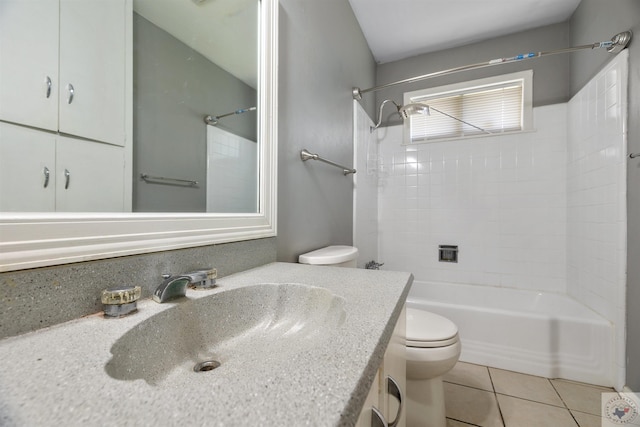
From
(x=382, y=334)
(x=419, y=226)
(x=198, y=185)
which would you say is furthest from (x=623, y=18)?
(x=198, y=185)

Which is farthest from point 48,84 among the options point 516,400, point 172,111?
point 516,400

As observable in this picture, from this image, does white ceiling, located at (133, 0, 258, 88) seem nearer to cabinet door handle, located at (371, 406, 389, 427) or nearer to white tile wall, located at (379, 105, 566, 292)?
cabinet door handle, located at (371, 406, 389, 427)

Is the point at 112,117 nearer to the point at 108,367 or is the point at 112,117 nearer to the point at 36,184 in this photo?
the point at 36,184

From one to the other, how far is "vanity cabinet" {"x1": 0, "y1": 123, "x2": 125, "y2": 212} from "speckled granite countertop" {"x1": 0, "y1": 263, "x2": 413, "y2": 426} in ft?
0.83

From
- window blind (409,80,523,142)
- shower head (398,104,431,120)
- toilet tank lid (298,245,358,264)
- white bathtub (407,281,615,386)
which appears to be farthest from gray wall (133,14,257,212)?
window blind (409,80,523,142)

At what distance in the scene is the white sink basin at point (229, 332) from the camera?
0.46 meters

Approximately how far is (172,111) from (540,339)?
2212mm

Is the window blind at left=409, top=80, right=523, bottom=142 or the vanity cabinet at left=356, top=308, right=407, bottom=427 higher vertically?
the window blind at left=409, top=80, right=523, bottom=142

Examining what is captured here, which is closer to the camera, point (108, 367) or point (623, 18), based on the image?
point (108, 367)

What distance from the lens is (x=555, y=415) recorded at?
1.27 m

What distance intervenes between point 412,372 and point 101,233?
1.19 metres

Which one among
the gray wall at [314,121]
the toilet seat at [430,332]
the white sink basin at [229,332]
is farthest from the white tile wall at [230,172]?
the toilet seat at [430,332]

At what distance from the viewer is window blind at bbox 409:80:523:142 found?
7.39 feet

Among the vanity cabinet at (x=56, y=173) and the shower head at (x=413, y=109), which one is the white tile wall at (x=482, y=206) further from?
the vanity cabinet at (x=56, y=173)
